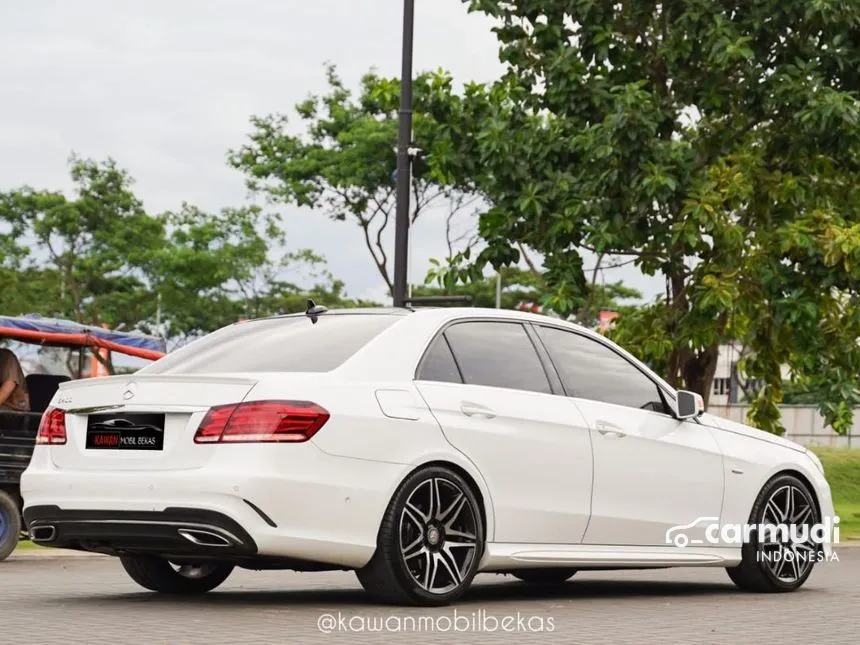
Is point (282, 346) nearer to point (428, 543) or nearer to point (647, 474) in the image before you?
point (428, 543)

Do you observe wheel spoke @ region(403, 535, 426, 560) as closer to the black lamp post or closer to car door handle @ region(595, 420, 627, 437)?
car door handle @ region(595, 420, 627, 437)

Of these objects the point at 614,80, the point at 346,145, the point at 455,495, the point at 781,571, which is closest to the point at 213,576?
the point at 455,495

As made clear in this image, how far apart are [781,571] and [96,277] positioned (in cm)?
4845

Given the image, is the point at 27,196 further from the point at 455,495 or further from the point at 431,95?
the point at 455,495

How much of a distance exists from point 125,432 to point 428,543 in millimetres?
1627

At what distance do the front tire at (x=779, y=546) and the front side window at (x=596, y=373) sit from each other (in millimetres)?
1071

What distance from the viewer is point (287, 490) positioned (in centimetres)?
881

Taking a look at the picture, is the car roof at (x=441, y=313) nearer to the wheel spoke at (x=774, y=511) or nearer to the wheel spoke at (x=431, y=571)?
the wheel spoke at (x=431, y=571)

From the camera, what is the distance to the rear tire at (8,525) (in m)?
14.9

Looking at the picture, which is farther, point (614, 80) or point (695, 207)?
point (614, 80)

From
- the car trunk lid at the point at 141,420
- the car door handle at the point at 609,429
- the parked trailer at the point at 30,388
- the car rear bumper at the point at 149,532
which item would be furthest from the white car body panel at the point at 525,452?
the parked trailer at the point at 30,388

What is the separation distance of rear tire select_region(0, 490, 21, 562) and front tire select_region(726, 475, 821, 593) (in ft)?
20.3

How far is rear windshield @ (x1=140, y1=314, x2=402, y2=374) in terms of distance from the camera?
9555 mm

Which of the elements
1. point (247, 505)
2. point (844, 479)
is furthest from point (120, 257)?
point (247, 505)
